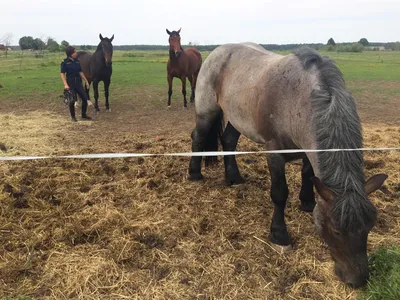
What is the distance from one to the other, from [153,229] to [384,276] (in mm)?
2126

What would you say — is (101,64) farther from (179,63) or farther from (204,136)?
(204,136)

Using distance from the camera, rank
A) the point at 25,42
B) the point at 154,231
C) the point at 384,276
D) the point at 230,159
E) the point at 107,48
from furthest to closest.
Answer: the point at 25,42
the point at 107,48
the point at 230,159
the point at 154,231
the point at 384,276

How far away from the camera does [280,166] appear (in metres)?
3.23

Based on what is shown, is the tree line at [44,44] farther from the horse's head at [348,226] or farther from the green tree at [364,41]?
the green tree at [364,41]

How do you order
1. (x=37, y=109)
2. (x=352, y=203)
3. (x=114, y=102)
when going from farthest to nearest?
(x=114, y=102) < (x=37, y=109) < (x=352, y=203)

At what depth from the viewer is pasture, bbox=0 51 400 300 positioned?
2.75 metres

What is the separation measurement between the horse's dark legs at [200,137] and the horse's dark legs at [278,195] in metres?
1.53

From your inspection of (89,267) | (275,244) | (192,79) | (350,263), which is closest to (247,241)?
(275,244)

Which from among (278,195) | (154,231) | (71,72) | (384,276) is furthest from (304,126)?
(71,72)

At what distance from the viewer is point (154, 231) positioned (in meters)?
3.54

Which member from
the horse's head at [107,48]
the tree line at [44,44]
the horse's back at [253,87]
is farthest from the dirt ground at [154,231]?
the tree line at [44,44]

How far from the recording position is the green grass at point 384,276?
236 centimetres

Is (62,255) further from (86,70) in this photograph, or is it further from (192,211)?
(86,70)

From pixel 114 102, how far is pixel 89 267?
30.3 ft
